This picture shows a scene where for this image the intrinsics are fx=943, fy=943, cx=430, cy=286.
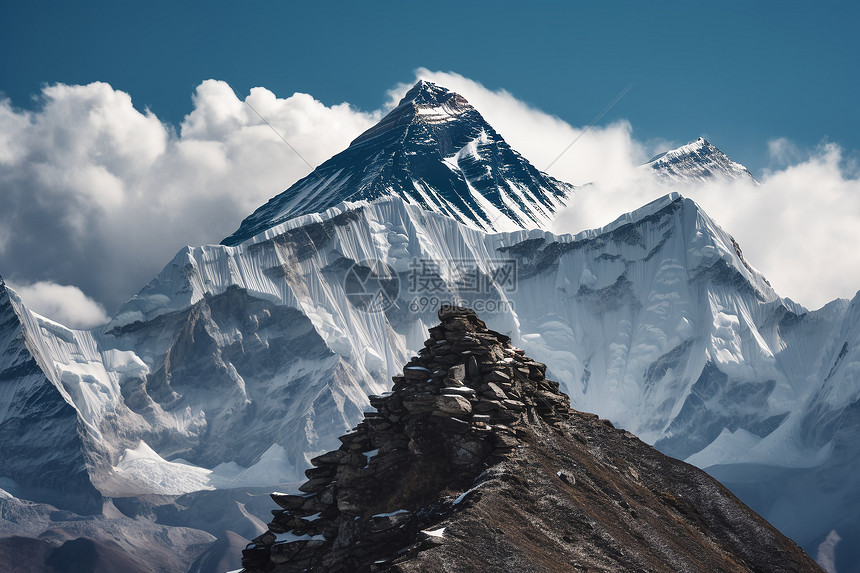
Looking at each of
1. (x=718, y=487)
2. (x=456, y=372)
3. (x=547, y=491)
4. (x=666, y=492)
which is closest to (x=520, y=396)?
(x=456, y=372)

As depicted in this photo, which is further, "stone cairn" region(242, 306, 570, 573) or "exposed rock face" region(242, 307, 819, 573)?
"stone cairn" region(242, 306, 570, 573)

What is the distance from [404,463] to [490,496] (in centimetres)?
661

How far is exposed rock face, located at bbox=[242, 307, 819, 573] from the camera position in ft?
147

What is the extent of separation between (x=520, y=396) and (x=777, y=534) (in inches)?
737

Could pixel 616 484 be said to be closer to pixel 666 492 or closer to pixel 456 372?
pixel 666 492

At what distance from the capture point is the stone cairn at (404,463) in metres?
47.3

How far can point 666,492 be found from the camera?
58.2 metres

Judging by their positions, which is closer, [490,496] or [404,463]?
[490,496]

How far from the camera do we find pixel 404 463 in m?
50.7

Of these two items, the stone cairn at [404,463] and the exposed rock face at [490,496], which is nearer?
the exposed rock face at [490,496]

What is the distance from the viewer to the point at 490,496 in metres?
45.8

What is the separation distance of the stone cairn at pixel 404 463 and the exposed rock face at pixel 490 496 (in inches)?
2.9

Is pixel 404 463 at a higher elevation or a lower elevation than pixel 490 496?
higher

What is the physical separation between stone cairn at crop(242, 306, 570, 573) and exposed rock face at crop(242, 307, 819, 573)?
0.07 meters
